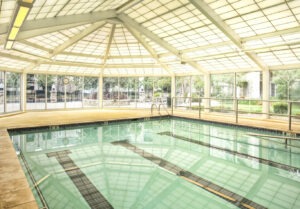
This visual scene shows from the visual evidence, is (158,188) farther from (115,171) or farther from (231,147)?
(231,147)

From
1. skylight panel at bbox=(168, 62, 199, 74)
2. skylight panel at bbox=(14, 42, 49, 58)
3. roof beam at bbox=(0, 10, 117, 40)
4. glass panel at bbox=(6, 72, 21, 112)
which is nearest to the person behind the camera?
roof beam at bbox=(0, 10, 117, 40)

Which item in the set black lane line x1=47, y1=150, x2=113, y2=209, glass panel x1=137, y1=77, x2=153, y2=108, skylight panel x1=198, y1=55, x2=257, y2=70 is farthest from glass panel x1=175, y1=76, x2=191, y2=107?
black lane line x1=47, y1=150, x2=113, y2=209

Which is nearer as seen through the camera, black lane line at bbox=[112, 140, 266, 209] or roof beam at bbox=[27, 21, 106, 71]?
black lane line at bbox=[112, 140, 266, 209]

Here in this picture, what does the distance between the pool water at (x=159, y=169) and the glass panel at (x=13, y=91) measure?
5.36 m

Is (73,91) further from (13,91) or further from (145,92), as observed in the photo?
(145,92)

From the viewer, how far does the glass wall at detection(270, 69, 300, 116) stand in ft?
34.9

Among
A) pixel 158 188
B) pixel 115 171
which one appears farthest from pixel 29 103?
pixel 158 188

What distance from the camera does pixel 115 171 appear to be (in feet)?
16.7

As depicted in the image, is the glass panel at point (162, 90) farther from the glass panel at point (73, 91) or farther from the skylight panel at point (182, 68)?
the glass panel at point (73, 91)

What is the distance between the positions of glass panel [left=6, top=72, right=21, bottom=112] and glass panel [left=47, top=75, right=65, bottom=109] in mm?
1957

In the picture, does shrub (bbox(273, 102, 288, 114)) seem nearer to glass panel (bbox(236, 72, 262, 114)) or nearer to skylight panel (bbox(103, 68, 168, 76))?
glass panel (bbox(236, 72, 262, 114))

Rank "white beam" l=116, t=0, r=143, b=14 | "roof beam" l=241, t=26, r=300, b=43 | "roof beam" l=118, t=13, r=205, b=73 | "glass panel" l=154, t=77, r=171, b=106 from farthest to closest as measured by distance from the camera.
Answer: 1. "glass panel" l=154, t=77, r=171, b=106
2. "roof beam" l=118, t=13, r=205, b=73
3. "white beam" l=116, t=0, r=143, b=14
4. "roof beam" l=241, t=26, r=300, b=43

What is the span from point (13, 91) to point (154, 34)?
8701 mm

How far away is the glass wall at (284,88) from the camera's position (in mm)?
10648
